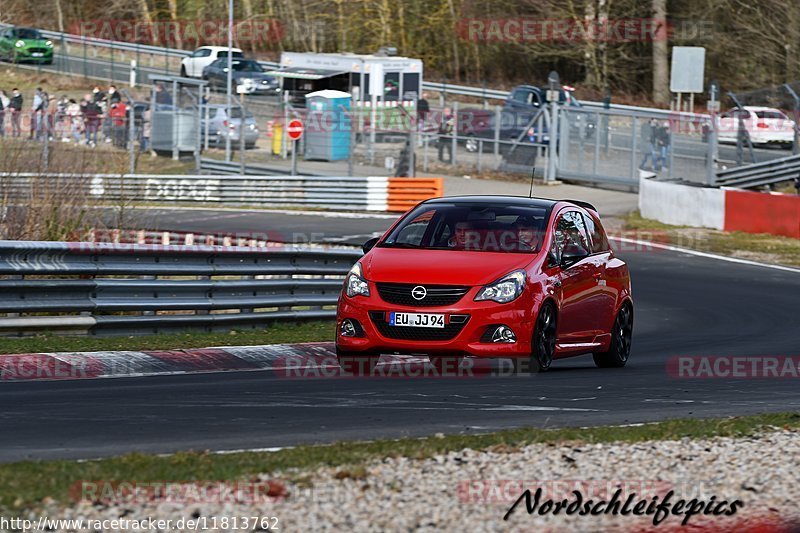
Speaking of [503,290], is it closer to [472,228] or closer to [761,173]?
[472,228]

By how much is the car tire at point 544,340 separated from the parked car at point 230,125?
27.1 metres

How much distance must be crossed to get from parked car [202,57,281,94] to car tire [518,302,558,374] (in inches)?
1663

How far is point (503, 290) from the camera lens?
35.4 ft

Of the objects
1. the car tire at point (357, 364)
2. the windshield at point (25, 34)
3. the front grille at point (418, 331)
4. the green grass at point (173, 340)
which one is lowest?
the green grass at point (173, 340)

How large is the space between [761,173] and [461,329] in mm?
21429

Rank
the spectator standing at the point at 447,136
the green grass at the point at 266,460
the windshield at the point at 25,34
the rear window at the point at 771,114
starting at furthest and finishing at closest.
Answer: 1. the windshield at the point at 25,34
2. the spectator standing at the point at 447,136
3. the rear window at the point at 771,114
4. the green grass at the point at 266,460

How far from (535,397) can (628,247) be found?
1736 centimetres

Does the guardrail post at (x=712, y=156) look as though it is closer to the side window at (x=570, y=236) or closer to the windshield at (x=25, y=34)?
the side window at (x=570, y=236)

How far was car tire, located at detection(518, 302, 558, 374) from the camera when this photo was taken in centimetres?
1105

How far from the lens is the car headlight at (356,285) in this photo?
11008 millimetres

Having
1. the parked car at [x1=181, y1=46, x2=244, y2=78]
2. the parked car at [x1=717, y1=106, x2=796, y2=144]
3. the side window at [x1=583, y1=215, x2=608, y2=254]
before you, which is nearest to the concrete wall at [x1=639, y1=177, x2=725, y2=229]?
the parked car at [x1=717, y1=106, x2=796, y2=144]

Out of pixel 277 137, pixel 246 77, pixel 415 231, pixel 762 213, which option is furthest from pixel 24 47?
pixel 415 231

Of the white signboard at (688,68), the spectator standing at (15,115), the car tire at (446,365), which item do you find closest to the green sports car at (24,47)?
the spectator standing at (15,115)

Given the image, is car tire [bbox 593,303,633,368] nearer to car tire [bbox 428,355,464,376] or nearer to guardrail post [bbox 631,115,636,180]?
car tire [bbox 428,355,464,376]
